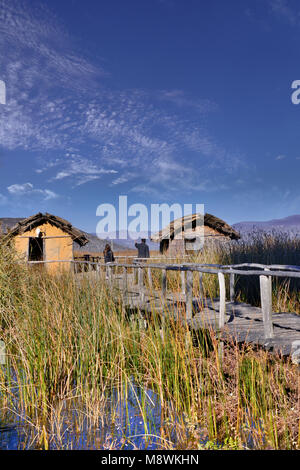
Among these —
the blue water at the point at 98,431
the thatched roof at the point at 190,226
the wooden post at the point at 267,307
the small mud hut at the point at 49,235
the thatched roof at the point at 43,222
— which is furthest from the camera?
the thatched roof at the point at 190,226

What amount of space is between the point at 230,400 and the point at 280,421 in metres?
0.53

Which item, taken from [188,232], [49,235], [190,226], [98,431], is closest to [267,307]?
[98,431]

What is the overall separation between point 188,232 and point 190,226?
0.43 m

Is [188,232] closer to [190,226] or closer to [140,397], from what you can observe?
[190,226]

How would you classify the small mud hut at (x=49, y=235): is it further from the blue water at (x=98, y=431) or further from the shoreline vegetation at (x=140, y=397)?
the blue water at (x=98, y=431)

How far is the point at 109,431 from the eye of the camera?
3.11m

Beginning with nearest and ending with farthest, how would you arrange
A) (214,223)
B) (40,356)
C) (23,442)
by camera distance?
(23,442), (40,356), (214,223)

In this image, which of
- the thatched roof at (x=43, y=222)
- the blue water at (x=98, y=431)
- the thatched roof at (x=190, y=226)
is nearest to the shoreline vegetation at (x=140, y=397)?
the blue water at (x=98, y=431)

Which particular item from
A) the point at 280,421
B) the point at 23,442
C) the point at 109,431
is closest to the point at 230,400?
the point at 280,421

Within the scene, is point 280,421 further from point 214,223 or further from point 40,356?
point 214,223

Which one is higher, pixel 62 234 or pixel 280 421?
pixel 62 234

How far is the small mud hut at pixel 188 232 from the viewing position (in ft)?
66.5

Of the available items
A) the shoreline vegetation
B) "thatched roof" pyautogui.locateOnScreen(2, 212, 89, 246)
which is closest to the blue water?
the shoreline vegetation

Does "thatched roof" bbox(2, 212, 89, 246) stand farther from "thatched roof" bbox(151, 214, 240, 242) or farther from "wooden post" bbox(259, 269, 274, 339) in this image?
"wooden post" bbox(259, 269, 274, 339)
